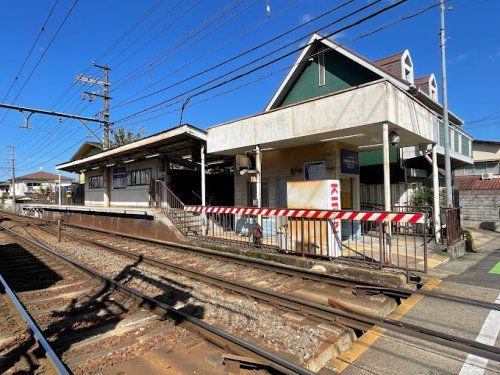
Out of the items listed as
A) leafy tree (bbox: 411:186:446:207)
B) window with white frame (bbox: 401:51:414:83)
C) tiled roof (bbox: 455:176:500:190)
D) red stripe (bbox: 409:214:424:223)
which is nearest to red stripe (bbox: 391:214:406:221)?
red stripe (bbox: 409:214:424:223)

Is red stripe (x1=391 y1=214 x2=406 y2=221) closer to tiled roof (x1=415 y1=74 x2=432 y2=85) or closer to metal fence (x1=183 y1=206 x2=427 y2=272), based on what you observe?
metal fence (x1=183 y1=206 x2=427 y2=272)

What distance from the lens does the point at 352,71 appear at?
719 inches

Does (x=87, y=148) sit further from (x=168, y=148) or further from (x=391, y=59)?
(x=391, y=59)

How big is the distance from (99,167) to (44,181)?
253 feet

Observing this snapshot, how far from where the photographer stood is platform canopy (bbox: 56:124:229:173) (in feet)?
48.9

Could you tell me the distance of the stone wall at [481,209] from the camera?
19.3 m

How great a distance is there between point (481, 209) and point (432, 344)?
63.1ft

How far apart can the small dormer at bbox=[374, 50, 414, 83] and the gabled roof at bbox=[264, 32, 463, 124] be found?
0.46 ft

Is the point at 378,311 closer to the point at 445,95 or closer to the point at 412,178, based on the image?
the point at 445,95

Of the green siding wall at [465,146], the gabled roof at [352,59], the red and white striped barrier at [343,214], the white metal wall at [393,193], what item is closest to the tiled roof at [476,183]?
the green siding wall at [465,146]

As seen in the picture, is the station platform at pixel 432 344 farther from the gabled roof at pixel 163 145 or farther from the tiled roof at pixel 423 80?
the tiled roof at pixel 423 80

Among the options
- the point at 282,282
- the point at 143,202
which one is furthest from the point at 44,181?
the point at 282,282

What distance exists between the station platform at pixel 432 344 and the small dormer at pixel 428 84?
15739mm

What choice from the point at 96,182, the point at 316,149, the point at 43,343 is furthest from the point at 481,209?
the point at 96,182
